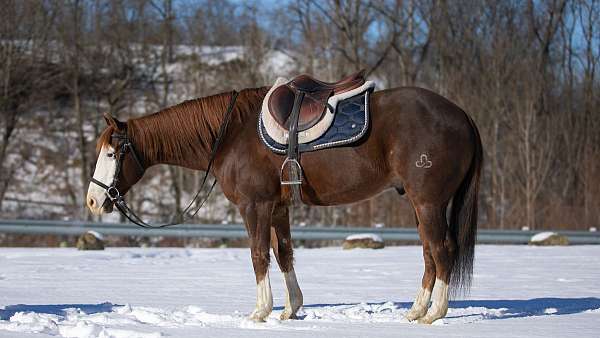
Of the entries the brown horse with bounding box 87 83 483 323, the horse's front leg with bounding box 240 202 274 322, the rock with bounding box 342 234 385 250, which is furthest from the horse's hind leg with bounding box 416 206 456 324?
the rock with bounding box 342 234 385 250

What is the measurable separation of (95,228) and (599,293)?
10339 millimetres

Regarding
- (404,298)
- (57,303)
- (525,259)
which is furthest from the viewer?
(525,259)

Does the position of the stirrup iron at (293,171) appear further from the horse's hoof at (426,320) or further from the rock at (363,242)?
the rock at (363,242)

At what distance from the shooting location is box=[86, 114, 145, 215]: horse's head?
24.2 ft

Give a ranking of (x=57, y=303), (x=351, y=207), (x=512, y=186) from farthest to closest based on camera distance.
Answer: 1. (x=512, y=186)
2. (x=351, y=207)
3. (x=57, y=303)

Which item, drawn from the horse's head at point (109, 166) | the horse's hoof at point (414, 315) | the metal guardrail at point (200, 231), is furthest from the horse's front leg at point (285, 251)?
the metal guardrail at point (200, 231)

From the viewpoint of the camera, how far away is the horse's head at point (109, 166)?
24.2 ft

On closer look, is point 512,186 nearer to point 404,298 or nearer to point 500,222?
point 500,222

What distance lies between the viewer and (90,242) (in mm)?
14180

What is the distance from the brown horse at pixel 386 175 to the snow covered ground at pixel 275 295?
1.32ft

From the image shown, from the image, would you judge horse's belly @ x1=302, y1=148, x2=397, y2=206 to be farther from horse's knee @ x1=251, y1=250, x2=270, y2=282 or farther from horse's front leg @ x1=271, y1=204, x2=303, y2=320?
horse's knee @ x1=251, y1=250, x2=270, y2=282

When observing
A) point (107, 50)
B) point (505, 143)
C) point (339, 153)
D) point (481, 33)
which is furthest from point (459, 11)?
point (339, 153)

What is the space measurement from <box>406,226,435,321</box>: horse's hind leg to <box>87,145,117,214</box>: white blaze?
2.75m

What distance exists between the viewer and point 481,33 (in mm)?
27453
